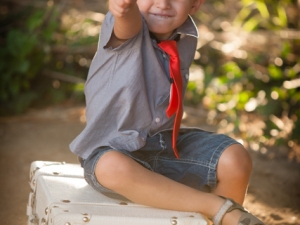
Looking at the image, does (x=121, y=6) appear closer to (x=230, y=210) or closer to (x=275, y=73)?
(x=230, y=210)

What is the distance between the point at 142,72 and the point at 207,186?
0.42 m

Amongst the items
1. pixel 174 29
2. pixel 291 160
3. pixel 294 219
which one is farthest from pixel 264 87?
pixel 174 29

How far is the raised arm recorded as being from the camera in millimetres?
1448

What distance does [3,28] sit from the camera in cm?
378

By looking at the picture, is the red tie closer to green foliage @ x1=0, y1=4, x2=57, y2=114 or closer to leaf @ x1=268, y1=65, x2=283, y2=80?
leaf @ x1=268, y1=65, x2=283, y2=80

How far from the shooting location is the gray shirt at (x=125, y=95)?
1.66m

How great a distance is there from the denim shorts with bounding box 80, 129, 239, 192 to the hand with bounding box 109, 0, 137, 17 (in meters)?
0.43

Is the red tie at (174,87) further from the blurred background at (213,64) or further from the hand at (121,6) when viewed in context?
the blurred background at (213,64)

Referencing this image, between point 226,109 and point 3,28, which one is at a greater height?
point 3,28

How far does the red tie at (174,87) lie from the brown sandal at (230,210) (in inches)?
9.8

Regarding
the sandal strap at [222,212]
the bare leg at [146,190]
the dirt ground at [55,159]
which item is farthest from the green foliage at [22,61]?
the sandal strap at [222,212]

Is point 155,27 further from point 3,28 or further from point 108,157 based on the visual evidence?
point 3,28

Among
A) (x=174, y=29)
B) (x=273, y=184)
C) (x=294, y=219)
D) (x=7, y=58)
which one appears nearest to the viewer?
(x=174, y=29)

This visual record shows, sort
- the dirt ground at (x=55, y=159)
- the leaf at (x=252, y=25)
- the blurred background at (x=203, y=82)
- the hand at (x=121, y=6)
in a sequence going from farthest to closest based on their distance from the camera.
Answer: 1. the leaf at (x=252, y=25)
2. the blurred background at (x=203, y=82)
3. the dirt ground at (x=55, y=159)
4. the hand at (x=121, y=6)
